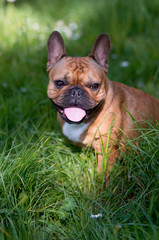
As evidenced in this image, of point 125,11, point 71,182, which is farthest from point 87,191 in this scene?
point 125,11

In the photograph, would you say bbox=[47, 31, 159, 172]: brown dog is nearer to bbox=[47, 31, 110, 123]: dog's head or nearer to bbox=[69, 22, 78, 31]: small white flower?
bbox=[47, 31, 110, 123]: dog's head

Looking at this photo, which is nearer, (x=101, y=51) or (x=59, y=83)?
(x=59, y=83)

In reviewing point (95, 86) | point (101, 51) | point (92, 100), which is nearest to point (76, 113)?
point (92, 100)

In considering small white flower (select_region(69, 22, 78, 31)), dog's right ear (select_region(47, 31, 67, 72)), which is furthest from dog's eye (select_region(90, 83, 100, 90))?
small white flower (select_region(69, 22, 78, 31))

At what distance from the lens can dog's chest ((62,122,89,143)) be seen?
291 centimetres

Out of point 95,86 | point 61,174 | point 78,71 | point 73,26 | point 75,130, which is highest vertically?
point 73,26

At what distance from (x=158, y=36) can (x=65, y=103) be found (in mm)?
3298

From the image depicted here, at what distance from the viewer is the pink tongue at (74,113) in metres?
2.69

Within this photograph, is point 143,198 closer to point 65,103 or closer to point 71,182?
point 71,182

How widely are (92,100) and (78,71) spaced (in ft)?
1.04

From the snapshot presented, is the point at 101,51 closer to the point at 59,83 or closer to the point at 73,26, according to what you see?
the point at 59,83

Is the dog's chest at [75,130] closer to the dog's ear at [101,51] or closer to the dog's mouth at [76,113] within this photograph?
the dog's mouth at [76,113]

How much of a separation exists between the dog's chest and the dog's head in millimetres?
142

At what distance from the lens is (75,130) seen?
9.64 feet
